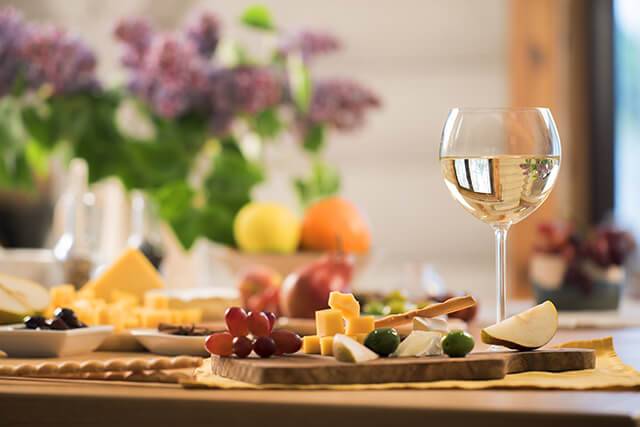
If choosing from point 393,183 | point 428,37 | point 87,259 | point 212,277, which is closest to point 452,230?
point 393,183

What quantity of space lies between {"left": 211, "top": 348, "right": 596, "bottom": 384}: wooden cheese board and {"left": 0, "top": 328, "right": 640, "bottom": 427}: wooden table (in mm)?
24

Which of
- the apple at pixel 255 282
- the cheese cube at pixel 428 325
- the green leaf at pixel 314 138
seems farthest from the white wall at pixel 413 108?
the cheese cube at pixel 428 325

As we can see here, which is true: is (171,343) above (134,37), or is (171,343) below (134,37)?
below

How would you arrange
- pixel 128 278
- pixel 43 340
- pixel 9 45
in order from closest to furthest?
pixel 43 340, pixel 128 278, pixel 9 45

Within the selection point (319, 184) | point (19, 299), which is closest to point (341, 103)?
point (319, 184)

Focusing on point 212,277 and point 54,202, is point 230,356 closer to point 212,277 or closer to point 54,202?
point 212,277

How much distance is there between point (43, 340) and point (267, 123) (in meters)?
1.00

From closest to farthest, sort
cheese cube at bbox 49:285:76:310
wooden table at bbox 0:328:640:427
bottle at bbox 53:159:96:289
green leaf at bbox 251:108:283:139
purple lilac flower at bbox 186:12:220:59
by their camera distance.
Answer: wooden table at bbox 0:328:640:427
cheese cube at bbox 49:285:76:310
bottle at bbox 53:159:96:289
purple lilac flower at bbox 186:12:220:59
green leaf at bbox 251:108:283:139

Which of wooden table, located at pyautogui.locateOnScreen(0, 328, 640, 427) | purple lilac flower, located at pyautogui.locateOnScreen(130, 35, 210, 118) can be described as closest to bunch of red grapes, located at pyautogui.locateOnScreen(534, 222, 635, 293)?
purple lilac flower, located at pyautogui.locateOnScreen(130, 35, 210, 118)

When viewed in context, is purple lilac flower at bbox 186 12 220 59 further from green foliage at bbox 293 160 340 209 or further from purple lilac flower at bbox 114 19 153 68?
green foliage at bbox 293 160 340 209

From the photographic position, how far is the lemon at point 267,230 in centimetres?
141

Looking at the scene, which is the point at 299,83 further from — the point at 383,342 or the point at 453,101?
the point at 453,101

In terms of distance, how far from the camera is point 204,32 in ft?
5.00

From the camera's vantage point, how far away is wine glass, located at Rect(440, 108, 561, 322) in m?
0.63
